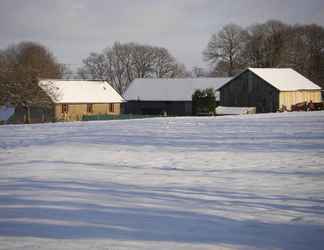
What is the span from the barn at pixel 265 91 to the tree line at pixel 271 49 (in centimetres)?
2912

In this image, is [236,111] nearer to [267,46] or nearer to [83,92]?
[83,92]

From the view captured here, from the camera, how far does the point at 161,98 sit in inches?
2667

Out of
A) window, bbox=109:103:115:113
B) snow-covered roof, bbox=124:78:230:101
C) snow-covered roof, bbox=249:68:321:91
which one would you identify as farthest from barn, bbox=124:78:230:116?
snow-covered roof, bbox=249:68:321:91

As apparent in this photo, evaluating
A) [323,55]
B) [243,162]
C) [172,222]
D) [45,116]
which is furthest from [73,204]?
[323,55]

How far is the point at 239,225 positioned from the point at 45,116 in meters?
50.4

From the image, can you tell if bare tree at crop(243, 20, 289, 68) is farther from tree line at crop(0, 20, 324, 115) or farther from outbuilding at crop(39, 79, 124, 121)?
outbuilding at crop(39, 79, 124, 121)

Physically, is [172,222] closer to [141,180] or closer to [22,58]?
[141,180]

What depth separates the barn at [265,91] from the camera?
59969 mm

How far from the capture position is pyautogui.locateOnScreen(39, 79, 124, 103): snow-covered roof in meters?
58.9

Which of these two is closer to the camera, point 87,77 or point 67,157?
point 67,157

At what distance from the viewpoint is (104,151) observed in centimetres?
1762

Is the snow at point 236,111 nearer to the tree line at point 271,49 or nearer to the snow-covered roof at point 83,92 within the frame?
the snow-covered roof at point 83,92

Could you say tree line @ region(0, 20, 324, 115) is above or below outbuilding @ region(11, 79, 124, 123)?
above

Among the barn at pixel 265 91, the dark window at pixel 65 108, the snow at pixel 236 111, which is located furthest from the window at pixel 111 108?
the barn at pixel 265 91
